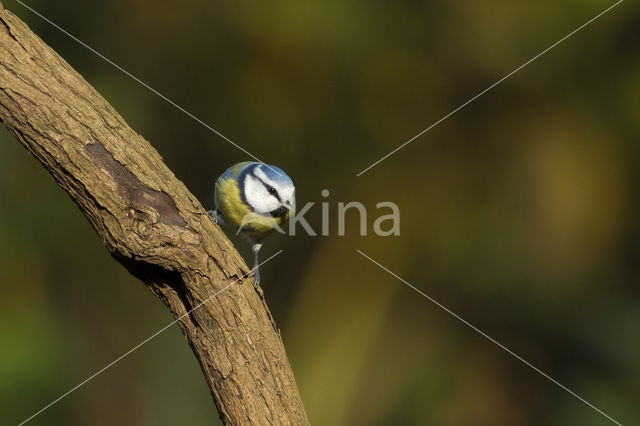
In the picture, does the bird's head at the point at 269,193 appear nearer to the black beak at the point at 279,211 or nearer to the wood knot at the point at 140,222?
the black beak at the point at 279,211

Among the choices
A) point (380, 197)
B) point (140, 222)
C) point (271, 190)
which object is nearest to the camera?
point (140, 222)

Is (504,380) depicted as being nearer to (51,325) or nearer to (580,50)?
(580,50)

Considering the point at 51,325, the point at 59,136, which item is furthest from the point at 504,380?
the point at 59,136

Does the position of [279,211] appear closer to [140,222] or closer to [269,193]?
[269,193]

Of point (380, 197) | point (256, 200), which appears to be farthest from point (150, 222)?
point (380, 197)

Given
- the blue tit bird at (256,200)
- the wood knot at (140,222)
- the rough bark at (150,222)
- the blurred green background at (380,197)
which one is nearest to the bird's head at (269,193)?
the blue tit bird at (256,200)

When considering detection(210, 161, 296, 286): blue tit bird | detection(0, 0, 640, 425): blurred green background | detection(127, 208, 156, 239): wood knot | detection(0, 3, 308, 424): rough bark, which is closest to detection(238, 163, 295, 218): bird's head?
detection(210, 161, 296, 286): blue tit bird
